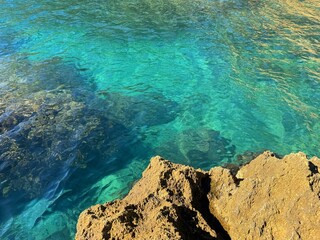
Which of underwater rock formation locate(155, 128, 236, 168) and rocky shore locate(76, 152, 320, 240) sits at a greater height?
rocky shore locate(76, 152, 320, 240)

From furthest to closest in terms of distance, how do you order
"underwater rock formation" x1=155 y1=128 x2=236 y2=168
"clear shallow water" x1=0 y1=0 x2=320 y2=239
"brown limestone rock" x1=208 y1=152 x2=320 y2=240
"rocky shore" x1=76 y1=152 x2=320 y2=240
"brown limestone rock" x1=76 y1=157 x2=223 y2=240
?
"underwater rock formation" x1=155 y1=128 x2=236 y2=168, "clear shallow water" x1=0 y1=0 x2=320 y2=239, "brown limestone rock" x1=208 y1=152 x2=320 y2=240, "rocky shore" x1=76 y1=152 x2=320 y2=240, "brown limestone rock" x1=76 y1=157 x2=223 y2=240

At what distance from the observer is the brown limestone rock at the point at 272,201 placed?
3992 mm

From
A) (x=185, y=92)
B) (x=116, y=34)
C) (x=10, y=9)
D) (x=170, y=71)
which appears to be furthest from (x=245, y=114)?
(x=10, y=9)

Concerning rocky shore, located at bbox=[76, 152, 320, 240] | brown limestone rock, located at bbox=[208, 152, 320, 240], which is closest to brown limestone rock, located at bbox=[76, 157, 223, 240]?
rocky shore, located at bbox=[76, 152, 320, 240]

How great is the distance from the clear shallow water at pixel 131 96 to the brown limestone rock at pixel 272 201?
9.90ft

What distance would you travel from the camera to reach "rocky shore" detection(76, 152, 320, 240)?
3781 millimetres

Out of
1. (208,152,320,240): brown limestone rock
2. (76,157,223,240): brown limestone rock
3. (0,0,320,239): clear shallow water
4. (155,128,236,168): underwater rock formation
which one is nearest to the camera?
(76,157,223,240): brown limestone rock

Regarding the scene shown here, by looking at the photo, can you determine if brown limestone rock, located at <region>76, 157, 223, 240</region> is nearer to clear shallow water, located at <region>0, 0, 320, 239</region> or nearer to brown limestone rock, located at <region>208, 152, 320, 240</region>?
brown limestone rock, located at <region>208, 152, 320, 240</region>

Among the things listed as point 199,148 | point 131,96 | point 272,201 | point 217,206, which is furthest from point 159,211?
point 131,96

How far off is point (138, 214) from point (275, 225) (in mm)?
1628

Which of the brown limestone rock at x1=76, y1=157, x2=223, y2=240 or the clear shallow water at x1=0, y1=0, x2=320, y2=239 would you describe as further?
the clear shallow water at x1=0, y1=0, x2=320, y2=239

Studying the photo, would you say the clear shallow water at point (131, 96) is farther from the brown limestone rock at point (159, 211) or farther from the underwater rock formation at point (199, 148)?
the brown limestone rock at point (159, 211)

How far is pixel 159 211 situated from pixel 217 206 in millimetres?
1140

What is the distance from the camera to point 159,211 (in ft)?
12.6
